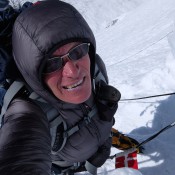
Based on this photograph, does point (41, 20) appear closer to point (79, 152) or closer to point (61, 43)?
point (61, 43)

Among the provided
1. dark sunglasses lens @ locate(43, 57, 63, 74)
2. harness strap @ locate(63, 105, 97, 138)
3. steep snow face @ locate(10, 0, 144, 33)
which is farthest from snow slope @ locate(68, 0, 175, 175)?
steep snow face @ locate(10, 0, 144, 33)

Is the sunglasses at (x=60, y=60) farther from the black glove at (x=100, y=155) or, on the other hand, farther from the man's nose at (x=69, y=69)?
the black glove at (x=100, y=155)

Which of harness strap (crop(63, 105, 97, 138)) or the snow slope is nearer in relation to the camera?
harness strap (crop(63, 105, 97, 138))

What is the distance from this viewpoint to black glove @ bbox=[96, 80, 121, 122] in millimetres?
3031

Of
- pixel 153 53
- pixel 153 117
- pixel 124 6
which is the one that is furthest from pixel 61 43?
pixel 124 6

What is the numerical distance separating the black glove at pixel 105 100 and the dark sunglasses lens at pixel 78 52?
0.71m

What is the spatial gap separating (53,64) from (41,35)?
26cm

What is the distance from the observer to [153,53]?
25.1ft

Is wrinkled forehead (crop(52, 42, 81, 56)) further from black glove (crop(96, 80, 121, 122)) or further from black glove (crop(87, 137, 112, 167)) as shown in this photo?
black glove (crop(87, 137, 112, 167))

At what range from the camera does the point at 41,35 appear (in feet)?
7.48

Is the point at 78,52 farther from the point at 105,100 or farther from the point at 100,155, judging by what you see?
the point at 100,155

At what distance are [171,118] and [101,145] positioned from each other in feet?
5.38

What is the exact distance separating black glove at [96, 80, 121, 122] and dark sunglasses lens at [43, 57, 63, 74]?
873 mm

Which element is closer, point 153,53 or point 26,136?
point 26,136
